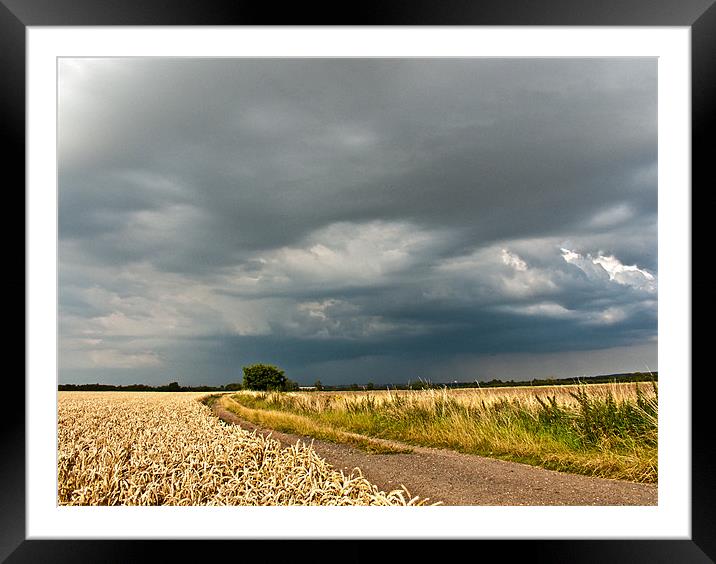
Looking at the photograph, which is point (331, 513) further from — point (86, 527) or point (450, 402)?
point (450, 402)

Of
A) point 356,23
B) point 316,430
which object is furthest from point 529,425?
point 356,23

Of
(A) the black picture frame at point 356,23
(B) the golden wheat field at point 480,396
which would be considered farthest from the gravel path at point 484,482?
(A) the black picture frame at point 356,23

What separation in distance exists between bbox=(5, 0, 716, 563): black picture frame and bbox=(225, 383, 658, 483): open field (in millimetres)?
2399

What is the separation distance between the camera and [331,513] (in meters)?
2.06

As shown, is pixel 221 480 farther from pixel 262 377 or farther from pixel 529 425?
pixel 262 377

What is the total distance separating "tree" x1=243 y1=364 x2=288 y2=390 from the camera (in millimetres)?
22938

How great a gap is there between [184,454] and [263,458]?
67 cm

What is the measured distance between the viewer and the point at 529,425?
5.35 meters

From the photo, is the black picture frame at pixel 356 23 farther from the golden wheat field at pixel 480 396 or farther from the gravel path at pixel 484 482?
the golden wheat field at pixel 480 396

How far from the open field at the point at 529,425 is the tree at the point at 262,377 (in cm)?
1521

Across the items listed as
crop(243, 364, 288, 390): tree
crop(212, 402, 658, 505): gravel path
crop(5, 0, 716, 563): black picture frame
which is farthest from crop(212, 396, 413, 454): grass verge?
crop(243, 364, 288, 390): tree

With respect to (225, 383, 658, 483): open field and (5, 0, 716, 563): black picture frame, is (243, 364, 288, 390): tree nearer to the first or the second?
(225, 383, 658, 483): open field

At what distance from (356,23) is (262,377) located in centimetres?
2226

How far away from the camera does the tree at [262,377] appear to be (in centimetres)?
2294
